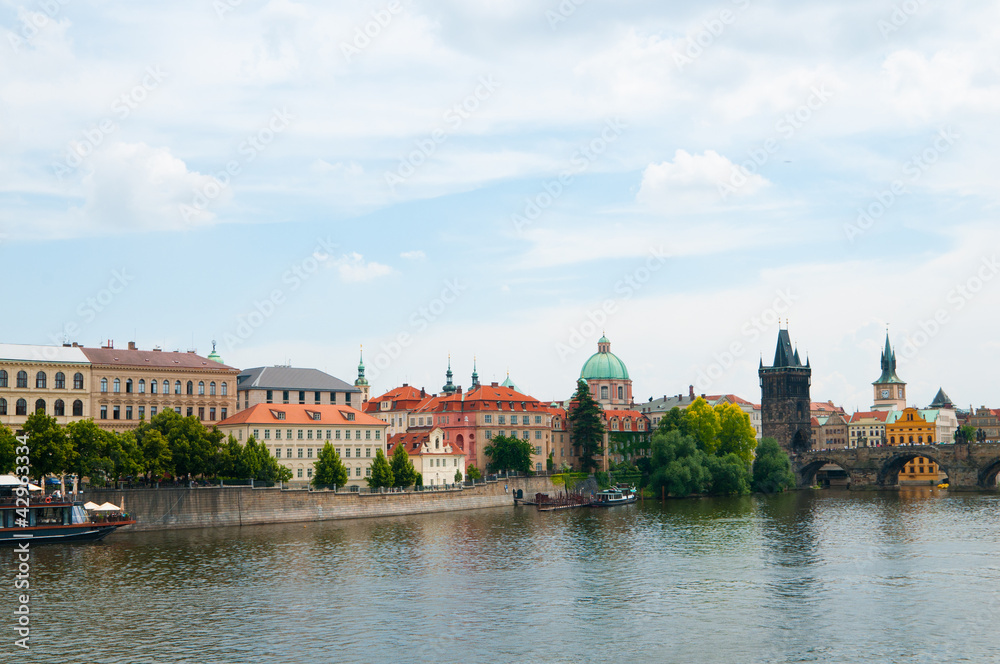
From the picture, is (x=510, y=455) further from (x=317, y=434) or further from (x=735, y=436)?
(x=735, y=436)

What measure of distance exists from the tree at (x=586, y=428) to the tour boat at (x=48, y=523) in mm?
85894

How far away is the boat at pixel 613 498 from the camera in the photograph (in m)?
140

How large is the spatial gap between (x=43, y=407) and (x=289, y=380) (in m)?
39.4

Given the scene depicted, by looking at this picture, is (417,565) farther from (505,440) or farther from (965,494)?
(965,494)

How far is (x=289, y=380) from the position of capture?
6029 inches

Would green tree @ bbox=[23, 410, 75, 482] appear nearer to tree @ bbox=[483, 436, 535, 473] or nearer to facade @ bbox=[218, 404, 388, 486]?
A: facade @ bbox=[218, 404, 388, 486]

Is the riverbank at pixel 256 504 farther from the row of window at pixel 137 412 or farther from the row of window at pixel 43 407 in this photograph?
the row of window at pixel 43 407

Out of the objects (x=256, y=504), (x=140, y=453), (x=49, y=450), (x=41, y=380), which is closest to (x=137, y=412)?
(x=41, y=380)

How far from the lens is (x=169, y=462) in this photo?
109 metres

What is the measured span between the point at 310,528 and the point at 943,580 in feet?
198

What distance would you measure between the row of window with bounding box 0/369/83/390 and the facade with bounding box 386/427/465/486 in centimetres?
4344

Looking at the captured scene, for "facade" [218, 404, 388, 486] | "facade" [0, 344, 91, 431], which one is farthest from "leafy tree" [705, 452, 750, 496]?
"facade" [0, 344, 91, 431]

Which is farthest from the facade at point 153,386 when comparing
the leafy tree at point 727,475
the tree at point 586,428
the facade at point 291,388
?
the leafy tree at point 727,475

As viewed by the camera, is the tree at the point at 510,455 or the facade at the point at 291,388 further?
the tree at the point at 510,455
